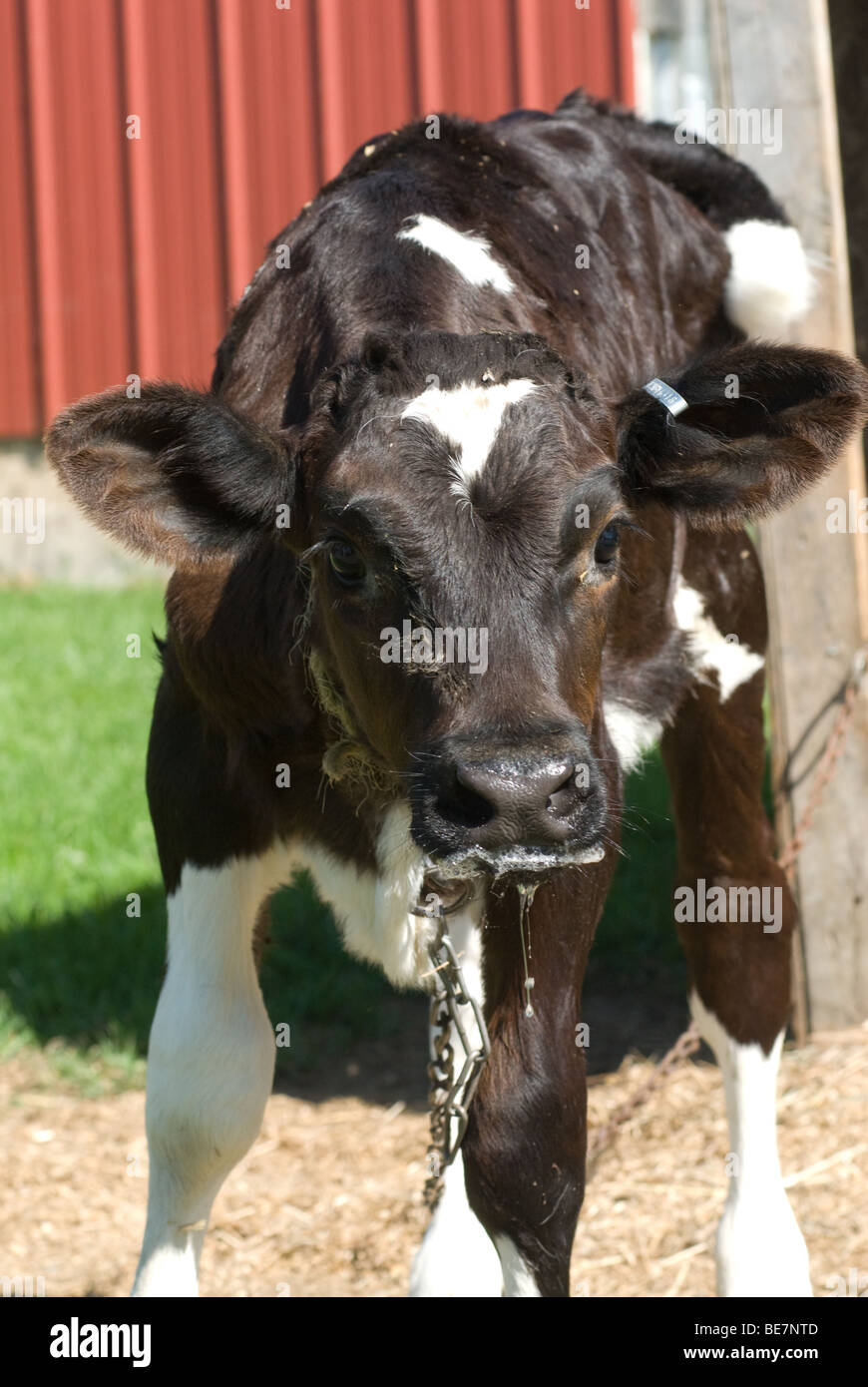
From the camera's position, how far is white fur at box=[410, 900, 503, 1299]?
11.3 ft

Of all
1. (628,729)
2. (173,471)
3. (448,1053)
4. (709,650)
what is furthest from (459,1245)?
(173,471)

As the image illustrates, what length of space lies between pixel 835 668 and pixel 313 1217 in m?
2.12

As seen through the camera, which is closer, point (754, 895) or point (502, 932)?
point (502, 932)

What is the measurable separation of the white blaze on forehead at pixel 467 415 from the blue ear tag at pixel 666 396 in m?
0.34

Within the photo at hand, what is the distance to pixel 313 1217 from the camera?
4137mm

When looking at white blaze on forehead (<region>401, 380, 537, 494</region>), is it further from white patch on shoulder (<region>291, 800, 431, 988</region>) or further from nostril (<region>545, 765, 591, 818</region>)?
white patch on shoulder (<region>291, 800, 431, 988</region>)

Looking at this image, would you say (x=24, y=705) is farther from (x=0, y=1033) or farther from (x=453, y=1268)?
(x=453, y=1268)

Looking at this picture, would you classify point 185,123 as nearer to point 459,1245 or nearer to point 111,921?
point 111,921

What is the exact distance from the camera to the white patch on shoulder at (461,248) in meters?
3.08

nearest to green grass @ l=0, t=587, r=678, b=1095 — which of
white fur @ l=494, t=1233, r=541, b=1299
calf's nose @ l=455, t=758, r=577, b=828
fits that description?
white fur @ l=494, t=1233, r=541, b=1299

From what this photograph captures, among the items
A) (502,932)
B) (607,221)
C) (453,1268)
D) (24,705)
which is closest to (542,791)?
(502,932)

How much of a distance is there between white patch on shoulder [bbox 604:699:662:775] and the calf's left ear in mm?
544

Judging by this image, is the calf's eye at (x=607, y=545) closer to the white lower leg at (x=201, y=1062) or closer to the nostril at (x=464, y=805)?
the nostril at (x=464, y=805)

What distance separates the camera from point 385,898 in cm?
303
